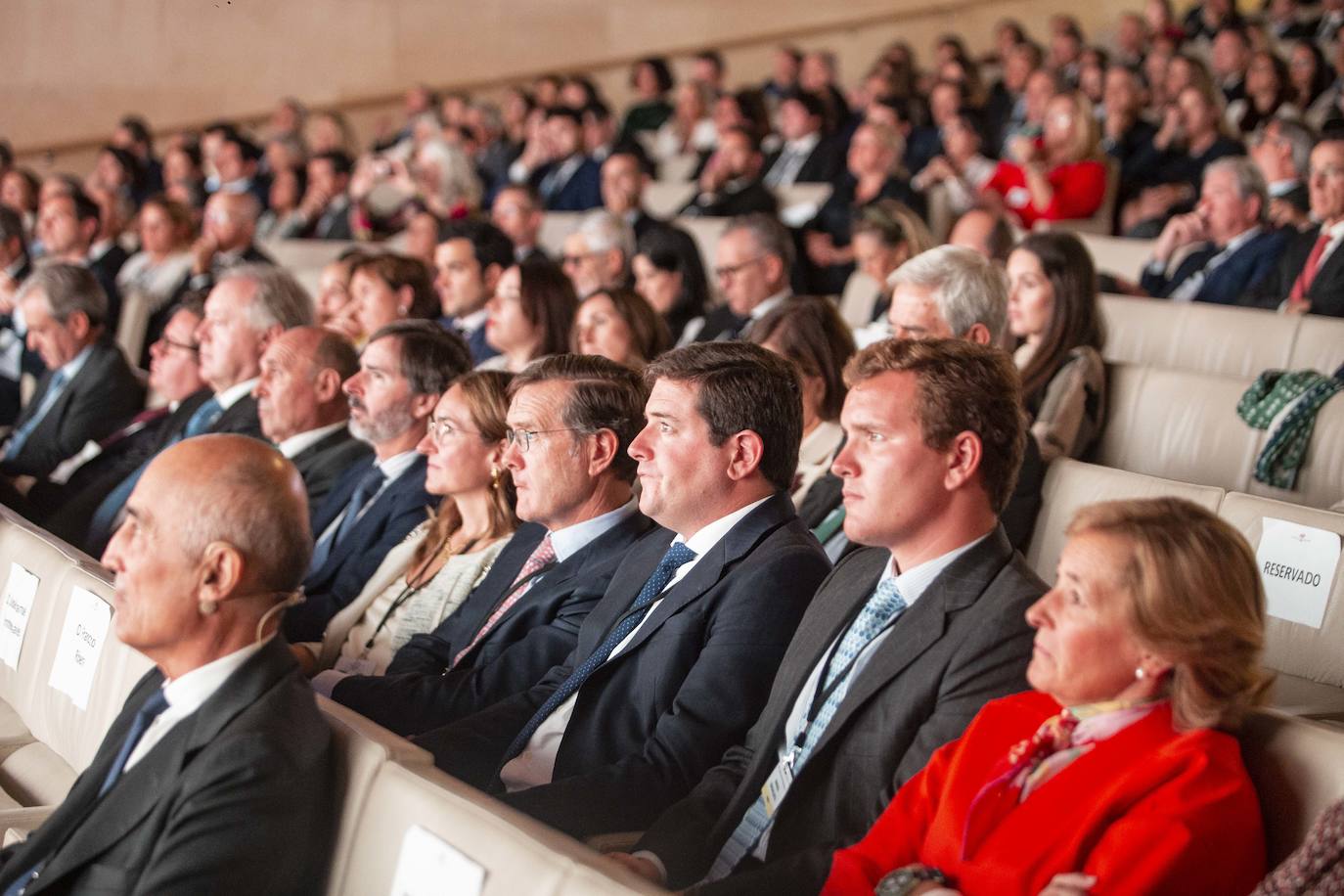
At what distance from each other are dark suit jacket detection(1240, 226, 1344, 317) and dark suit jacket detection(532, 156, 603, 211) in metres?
4.59

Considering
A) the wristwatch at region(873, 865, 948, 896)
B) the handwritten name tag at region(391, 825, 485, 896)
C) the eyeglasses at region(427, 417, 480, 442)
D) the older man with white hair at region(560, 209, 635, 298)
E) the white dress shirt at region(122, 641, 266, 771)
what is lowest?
the wristwatch at region(873, 865, 948, 896)

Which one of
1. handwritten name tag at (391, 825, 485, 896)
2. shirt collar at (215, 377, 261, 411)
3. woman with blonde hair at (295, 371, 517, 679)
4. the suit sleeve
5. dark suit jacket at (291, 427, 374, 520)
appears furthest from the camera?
shirt collar at (215, 377, 261, 411)

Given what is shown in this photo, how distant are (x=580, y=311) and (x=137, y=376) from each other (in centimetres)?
212

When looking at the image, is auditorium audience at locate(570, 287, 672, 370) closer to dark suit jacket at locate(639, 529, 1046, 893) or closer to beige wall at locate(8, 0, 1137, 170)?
dark suit jacket at locate(639, 529, 1046, 893)

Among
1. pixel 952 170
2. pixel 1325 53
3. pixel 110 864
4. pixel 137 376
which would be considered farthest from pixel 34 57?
pixel 110 864

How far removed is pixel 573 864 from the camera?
136 centimetres

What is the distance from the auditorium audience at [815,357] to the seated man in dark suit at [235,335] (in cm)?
164

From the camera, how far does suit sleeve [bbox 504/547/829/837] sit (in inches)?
83.1

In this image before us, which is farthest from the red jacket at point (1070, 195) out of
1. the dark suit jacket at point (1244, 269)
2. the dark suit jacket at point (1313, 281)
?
the dark suit jacket at point (1313, 281)

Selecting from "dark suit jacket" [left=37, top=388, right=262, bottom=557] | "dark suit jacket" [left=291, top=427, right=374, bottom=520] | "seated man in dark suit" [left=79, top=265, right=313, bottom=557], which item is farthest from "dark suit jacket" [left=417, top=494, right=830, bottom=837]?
"seated man in dark suit" [left=79, top=265, right=313, bottom=557]

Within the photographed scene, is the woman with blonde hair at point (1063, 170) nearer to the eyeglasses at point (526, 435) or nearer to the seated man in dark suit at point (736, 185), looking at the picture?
the seated man in dark suit at point (736, 185)

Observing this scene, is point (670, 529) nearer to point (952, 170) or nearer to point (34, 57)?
point (952, 170)

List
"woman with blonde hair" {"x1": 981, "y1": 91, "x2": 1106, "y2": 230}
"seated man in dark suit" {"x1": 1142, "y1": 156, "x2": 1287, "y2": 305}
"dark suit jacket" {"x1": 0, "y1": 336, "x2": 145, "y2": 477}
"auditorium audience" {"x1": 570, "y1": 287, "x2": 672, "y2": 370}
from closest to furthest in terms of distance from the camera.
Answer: "auditorium audience" {"x1": 570, "y1": 287, "x2": 672, "y2": 370}
"dark suit jacket" {"x1": 0, "y1": 336, "x2": 145, "y2": 477}
"seated man in dark suit" {"x1": 1142, "y1": 156, "x2": 1287, "y2": 305}
"woman with blonde hair" {"x1": 981, "y1": 91, "x2": 1106, "y2": 230}

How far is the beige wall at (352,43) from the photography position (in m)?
9.37
